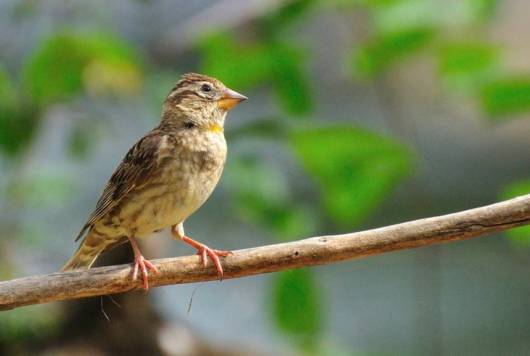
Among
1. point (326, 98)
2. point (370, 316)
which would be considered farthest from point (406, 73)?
point (370, 316)

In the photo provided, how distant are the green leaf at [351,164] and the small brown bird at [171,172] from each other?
2.75 feet

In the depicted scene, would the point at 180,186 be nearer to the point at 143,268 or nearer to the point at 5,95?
the point at 143,268

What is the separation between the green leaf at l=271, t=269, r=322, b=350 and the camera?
4.34m

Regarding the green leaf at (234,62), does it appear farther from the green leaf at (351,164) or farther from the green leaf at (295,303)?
the green leaf at (295,303)

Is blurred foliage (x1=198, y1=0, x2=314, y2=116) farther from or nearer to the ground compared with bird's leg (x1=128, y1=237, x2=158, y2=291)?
farther from the ground

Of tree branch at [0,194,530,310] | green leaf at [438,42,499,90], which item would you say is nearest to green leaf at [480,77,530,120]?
green leaf at [438,42,499,90]

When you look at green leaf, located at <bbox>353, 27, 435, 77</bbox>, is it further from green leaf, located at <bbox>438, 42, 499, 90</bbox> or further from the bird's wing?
the bird's wing

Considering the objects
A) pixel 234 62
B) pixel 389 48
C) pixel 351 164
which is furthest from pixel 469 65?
pixel 234 62

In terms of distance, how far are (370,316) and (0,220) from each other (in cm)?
334

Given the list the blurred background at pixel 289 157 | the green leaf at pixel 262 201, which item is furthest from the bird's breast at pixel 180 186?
the green leaf at pixel 262 201

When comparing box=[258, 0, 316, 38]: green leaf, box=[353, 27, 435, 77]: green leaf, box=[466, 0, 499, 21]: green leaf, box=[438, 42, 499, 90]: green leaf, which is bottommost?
box=[438, 42, 499, 90]: green leaf

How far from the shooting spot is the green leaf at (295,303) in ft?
14.3

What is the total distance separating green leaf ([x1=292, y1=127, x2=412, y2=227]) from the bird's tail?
113 centimetres

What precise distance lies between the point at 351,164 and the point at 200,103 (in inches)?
42.0
